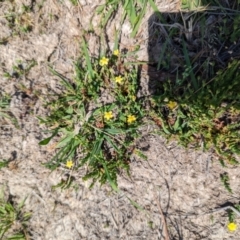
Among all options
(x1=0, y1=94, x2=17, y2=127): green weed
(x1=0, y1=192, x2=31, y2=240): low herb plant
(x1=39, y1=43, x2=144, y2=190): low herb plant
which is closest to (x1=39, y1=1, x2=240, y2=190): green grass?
(x1=39, y1=43, x2=144, y2=190): low herb plant

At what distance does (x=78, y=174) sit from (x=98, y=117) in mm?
450

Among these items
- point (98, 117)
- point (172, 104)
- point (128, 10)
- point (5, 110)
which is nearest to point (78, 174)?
point (98, 117)

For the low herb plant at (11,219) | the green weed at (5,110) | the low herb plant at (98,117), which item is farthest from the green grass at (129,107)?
the low herb plant at (11,219)

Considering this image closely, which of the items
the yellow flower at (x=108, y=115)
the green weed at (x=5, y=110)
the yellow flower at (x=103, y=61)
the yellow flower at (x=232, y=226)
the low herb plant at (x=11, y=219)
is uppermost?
the yellow flower at (x=103, y=61)

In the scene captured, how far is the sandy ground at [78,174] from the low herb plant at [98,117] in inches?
3.4

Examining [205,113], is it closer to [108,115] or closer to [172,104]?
[172,104]

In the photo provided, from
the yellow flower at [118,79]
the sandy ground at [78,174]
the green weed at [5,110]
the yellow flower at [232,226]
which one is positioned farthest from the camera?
the green weed at [5,110]

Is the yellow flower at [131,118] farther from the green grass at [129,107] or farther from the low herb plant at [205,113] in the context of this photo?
the low herb plant at [205,113]

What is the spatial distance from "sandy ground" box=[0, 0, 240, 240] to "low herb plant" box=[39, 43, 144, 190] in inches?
3.4

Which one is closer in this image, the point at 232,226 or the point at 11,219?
the point at 232,226

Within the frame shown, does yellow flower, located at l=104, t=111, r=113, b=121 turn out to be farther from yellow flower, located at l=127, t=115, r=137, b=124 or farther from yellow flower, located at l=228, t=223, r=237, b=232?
yellow flower, located at l=228, t=223, r=237, b=232

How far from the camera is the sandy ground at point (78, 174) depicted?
2316mm

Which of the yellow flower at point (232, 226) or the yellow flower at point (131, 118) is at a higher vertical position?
the yellow flower at point (131, 118)

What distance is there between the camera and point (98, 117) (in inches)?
98.3
